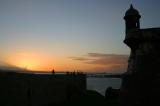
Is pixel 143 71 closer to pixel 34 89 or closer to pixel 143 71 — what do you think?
pixel 143 71

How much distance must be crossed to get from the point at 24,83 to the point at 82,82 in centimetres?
1494

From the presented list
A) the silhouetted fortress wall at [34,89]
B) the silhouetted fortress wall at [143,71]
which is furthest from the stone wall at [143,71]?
the silhouetted fortress wall at [34,89]

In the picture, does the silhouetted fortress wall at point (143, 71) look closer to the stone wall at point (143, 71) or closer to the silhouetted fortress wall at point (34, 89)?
the stone wall at point (143, 71)

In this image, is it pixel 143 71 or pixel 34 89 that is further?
pixel 34 89

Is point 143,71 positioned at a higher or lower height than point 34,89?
higher

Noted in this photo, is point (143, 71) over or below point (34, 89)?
over

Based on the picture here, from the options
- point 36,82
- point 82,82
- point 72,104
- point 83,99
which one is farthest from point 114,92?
point 36,82

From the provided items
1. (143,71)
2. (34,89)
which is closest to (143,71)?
(143,71)

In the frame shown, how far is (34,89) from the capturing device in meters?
21.4

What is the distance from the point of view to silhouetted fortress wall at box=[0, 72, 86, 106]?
18.2 metres

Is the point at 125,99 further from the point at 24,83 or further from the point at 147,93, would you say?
the point at 24,83

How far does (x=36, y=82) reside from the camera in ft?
71.7

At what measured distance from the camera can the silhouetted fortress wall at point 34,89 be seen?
715 inches

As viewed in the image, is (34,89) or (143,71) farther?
(34,89)
